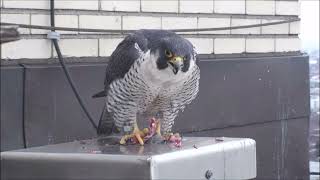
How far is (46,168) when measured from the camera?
2.72 m

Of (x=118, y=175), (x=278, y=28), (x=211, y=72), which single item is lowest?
(x=118, y=175)

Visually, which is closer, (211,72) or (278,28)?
(211,72)

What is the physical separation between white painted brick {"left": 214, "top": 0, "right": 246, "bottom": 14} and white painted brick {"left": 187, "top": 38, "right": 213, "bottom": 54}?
0.95ft

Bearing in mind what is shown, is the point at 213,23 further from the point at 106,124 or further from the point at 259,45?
the point at 106,124

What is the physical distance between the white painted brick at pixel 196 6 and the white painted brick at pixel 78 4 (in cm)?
91

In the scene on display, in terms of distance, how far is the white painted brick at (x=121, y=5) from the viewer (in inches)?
197

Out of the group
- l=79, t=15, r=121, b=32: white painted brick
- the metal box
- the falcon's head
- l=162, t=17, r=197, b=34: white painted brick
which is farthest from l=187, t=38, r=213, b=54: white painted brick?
the metal box

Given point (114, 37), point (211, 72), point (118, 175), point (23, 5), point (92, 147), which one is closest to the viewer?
point (118, 175)

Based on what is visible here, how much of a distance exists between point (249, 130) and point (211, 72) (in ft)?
2.38

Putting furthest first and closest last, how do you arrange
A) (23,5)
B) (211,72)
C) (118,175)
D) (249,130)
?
(249,130), (211,72), (23,5), (118,175)

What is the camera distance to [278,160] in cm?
633

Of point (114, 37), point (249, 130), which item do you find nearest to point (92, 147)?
point (114, 37)

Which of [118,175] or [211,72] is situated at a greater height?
[211,72]

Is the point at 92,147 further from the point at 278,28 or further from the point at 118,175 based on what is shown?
the point at 278,28
